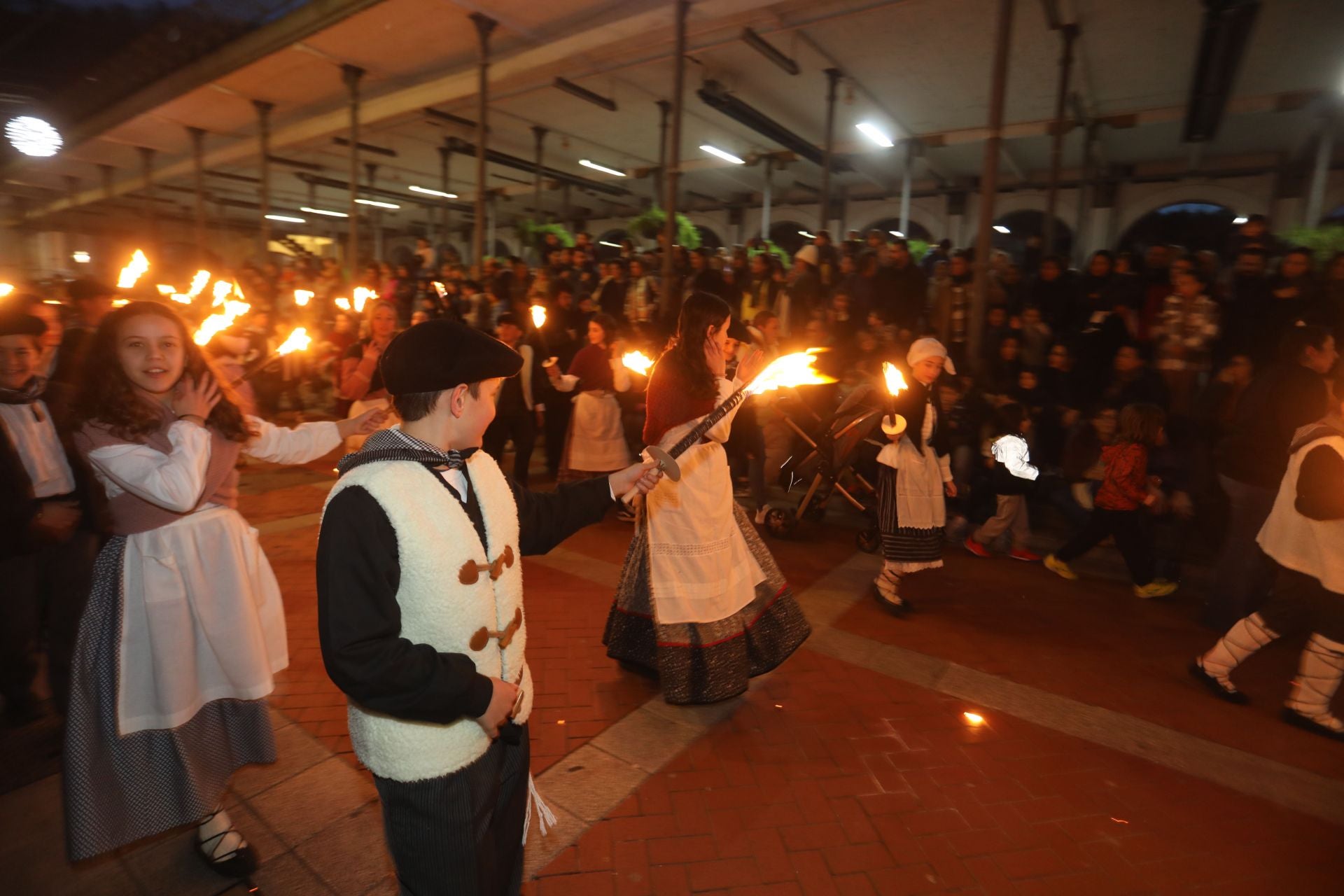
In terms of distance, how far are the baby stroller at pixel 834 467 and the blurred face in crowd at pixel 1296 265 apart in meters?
4.26

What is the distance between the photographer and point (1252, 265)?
23.6ft

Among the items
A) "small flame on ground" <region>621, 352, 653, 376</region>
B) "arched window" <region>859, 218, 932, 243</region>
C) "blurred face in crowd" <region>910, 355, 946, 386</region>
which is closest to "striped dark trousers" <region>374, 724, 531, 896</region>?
"small flame on ground" <region>621, 352, 653, 376</region>

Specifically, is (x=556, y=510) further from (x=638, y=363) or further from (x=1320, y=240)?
(x=1320, y=240)

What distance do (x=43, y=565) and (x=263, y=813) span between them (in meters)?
1.86

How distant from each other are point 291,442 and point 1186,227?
65.1 feet

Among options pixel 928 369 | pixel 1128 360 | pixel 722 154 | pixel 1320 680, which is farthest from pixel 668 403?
pixel 722 154

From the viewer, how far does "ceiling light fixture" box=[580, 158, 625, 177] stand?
59.5 feet

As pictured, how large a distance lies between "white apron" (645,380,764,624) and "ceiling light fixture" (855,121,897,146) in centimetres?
1253

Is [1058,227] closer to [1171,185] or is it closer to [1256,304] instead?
[1171,185]

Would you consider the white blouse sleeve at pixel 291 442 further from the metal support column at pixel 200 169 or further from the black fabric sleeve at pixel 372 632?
the metal support column at pixel 200 169

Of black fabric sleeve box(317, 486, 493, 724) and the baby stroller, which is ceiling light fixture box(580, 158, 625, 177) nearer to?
the baby stroller

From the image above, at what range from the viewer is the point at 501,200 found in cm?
2455

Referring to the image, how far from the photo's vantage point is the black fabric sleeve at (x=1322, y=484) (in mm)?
3697

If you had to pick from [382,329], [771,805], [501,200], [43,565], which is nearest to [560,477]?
[382,329]
